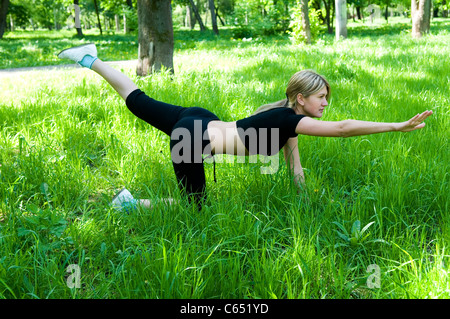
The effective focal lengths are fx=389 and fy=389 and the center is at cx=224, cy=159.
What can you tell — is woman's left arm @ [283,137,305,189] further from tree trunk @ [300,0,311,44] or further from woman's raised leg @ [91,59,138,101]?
tree trunk @ [300,0,311,44]

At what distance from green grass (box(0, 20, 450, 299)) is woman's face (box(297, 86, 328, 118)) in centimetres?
49

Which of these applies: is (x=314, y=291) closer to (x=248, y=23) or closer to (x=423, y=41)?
(x=423, y=41)

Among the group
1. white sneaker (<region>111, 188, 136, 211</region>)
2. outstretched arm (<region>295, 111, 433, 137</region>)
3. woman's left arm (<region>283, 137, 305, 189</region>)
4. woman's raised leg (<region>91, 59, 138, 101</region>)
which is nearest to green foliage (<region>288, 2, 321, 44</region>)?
woman's raised leg (<region>91, 59, 138, 101</region>)

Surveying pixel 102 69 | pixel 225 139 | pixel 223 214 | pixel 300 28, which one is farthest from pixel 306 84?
pixel 300 28

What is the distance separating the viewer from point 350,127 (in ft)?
7.28

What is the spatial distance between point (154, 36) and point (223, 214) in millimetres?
4894

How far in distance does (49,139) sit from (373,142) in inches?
117

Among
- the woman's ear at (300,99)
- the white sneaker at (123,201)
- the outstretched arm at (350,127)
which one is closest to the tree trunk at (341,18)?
the woman's ear at (300,99)

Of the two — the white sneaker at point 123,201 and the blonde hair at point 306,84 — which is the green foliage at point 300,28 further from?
the white sneaker at point 123,201

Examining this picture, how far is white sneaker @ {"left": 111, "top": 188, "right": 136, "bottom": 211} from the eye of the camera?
2521 mm

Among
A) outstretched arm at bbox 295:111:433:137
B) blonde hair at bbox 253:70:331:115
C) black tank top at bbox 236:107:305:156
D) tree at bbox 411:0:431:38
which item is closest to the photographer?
outstretched arm at bbox 295:111:433:137

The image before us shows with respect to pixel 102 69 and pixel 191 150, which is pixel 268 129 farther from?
pixel 102 69

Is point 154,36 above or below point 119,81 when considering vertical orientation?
above
